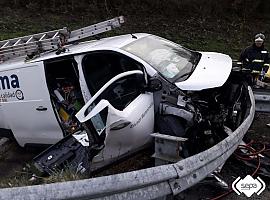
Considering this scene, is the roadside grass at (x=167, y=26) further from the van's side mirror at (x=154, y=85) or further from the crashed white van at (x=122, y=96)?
the van's side mirror at (x=154, y=85)

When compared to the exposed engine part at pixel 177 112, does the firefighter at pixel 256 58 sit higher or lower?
lower

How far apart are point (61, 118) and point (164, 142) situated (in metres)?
1.68

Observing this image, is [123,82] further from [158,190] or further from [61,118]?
[158,190]

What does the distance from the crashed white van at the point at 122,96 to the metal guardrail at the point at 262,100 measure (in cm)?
38

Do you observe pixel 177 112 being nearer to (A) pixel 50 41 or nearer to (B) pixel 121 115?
(B) pixel 121 115

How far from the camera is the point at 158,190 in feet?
9.51

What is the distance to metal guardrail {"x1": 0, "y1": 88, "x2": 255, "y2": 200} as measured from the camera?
2533 mm

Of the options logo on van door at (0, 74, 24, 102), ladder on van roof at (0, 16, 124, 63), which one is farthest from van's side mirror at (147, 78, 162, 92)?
logo on van door at (0, 74, 24, 102)

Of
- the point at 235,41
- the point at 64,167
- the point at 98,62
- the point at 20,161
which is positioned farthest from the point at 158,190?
the point at 235,41

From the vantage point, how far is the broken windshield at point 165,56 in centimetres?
473

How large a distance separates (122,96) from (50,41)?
1.48 m

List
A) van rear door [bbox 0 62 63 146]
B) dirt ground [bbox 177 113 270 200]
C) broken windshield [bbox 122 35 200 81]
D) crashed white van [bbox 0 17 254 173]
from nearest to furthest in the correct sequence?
dirt ground [bbox 177 113 270 200] < crashed white van [bbox 0 17 254 173] < broken windshield [bbox 122 35 200 81] < van rear door [bbox 0 62 63 146]

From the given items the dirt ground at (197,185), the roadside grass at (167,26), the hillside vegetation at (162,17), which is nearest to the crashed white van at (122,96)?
the dirt ground at (197,185)

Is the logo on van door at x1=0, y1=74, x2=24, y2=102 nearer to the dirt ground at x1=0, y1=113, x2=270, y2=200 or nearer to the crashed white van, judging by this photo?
the crashed white van
